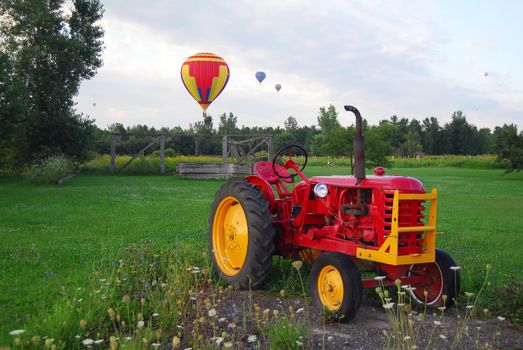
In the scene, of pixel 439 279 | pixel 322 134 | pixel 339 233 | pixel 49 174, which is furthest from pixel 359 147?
pixel 322 134

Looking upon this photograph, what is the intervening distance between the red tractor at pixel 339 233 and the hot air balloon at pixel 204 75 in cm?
2089

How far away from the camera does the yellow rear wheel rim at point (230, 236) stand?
6.18 metres

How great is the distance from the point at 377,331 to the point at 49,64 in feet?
94.2

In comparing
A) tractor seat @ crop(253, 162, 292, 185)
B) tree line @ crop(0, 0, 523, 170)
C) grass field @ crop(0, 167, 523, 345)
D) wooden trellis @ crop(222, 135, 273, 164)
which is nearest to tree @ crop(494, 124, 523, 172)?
tree line @ crop(0, 0, 523, 170)

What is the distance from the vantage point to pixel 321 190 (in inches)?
218

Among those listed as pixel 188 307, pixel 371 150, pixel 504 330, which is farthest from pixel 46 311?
pixel 371 150

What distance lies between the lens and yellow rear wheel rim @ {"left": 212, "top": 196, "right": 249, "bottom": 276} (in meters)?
6.18

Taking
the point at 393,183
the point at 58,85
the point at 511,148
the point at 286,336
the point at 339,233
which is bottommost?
the point at 286,336

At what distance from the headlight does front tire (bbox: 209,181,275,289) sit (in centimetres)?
58

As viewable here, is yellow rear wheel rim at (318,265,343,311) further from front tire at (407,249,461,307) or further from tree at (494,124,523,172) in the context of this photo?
tree at (494,124,523,172)

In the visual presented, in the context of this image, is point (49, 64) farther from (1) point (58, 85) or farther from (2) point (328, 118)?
(2) point (328, 118)

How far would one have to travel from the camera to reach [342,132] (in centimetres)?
2675

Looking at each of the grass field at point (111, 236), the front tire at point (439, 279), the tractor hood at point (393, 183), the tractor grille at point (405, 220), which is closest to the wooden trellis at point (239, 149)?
the grass field at point (111, 236)

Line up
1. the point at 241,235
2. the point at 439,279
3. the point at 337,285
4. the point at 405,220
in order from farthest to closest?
the point at 241,235, the point at 439,279, the point at 405,220, the point at 337,285
